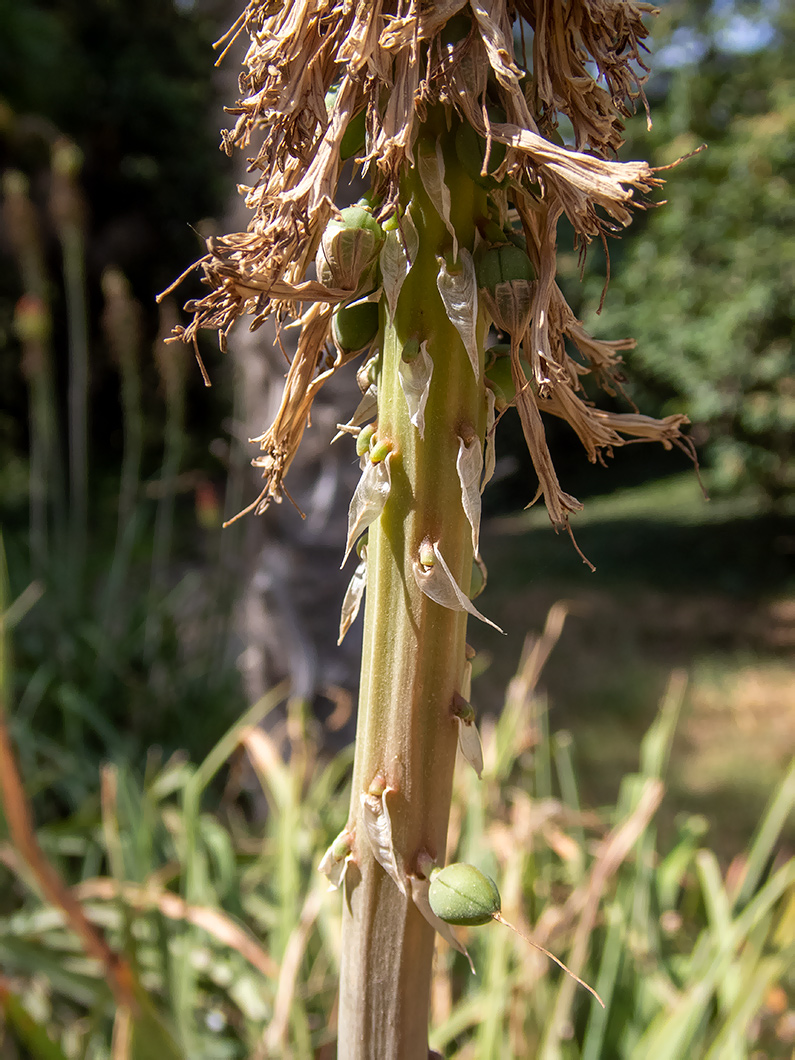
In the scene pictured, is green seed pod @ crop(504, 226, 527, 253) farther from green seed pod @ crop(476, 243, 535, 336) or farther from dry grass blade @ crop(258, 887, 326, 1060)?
dry grass blade @ crop(258, 887, 326, 1060)

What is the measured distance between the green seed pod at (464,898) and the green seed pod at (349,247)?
29 centimetres

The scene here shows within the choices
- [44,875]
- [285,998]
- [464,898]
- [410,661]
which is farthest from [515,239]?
[285,998]

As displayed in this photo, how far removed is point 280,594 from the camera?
223cm

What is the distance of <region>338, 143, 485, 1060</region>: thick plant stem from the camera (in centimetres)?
40

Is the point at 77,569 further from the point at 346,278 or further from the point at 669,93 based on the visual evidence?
the point at 669,93

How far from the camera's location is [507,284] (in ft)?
1.26

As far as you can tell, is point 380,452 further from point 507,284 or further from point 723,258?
point 723,258

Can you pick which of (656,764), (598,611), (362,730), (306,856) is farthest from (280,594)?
(598,611)

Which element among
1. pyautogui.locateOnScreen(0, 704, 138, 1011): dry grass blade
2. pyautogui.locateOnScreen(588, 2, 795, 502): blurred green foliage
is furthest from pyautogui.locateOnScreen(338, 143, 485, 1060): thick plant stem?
pyautogui.locateOnScreen(588, 2, 795, 502): blurred green foliage

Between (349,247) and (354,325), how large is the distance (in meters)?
0.04

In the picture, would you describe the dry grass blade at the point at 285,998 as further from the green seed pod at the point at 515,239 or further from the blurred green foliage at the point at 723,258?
the blurred green foliage at the point at 723,258

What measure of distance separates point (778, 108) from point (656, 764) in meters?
4.95

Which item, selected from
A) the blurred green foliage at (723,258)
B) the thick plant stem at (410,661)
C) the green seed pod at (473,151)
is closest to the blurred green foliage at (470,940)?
the thick plant stem at (410,661)

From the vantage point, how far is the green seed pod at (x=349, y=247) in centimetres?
38
